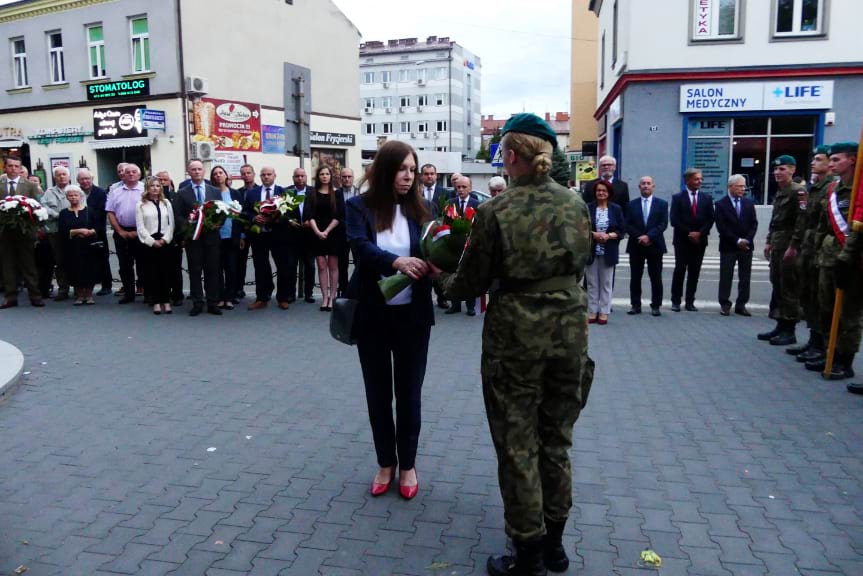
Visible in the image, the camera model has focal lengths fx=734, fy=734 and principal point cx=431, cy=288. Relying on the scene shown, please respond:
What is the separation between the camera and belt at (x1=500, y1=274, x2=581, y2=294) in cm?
327

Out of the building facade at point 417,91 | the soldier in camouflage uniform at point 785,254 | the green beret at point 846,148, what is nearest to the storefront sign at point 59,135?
the soldier in camouflage uniform at point 785,254

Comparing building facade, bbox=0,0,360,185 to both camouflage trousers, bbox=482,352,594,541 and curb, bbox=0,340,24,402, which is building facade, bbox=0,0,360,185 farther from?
camouflage trousers, bbox=482,352,594,541

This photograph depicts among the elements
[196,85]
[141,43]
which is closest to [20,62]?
[141,43]

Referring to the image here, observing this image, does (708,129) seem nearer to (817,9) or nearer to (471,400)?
(817,9)

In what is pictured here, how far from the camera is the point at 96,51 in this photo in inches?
1097

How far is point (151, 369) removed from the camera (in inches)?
289

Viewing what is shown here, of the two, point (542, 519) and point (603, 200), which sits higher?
point (603, 200)

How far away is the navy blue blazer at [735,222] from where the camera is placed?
33.8ft

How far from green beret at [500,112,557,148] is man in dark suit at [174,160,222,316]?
7.74 m

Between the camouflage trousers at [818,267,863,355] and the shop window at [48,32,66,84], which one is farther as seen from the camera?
the shop window at [48,32,66,84]

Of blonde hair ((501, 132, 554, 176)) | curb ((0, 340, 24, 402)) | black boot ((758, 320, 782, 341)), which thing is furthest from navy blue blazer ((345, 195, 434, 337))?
black boot ((758, 320, 782, 341))

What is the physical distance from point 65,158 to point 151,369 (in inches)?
970

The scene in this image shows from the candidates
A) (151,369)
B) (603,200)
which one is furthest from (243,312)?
(603,200)

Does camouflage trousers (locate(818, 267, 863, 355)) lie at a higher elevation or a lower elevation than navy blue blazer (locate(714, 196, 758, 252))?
lower
